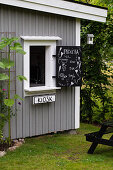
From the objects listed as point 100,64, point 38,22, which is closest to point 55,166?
point 38,22

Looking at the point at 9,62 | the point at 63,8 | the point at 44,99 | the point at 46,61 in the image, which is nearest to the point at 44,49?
the point at 46,61

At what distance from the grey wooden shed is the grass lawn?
0.37 metres

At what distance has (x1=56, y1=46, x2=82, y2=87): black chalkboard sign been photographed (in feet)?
27.2

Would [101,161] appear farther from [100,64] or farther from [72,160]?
[100,64]

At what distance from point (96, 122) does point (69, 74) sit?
3.36m

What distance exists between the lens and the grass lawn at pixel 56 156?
21.6 ft

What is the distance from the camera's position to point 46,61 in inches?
329

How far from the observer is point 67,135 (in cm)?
898

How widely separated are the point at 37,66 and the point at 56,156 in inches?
86.0

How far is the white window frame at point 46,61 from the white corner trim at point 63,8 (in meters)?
0.62


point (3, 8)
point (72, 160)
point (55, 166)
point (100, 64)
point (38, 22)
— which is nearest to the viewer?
point (55, 166)

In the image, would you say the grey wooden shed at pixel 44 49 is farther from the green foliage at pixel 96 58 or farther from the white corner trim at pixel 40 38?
the green foliage at pixel 96 58

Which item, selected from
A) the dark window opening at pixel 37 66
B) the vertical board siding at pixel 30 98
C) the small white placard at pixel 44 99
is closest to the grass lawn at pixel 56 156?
the vertical board siding at pixel 30 98

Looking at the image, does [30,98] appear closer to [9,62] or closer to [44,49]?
[44,49]
